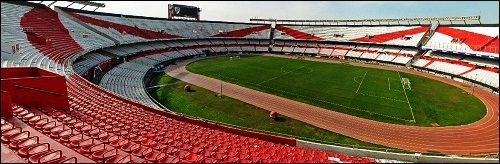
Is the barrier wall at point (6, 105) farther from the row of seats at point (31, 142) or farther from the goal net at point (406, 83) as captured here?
the goal net at point (406, 83)

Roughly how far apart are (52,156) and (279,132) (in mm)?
21551

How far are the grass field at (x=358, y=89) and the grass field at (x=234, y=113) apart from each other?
7.23 metres

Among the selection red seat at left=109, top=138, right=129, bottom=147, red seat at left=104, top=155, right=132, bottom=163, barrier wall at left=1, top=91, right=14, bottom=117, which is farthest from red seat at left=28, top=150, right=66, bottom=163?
barrier wall at left=1, top=91, right=14, bottom=117

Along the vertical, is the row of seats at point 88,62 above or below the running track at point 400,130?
above

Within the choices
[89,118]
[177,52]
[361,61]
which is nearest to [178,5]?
[177,52]

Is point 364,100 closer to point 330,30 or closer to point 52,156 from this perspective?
point 52,156

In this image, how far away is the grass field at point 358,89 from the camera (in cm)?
3741

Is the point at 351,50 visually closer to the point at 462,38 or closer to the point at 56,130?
the point at 462,38

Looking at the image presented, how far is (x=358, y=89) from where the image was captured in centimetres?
4866

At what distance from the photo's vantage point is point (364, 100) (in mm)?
42344

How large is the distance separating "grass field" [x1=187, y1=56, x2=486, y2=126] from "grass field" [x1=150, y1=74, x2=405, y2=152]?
723 cm

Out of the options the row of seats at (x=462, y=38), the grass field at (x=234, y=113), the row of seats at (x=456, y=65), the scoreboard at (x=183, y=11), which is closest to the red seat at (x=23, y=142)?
the grass field at (x=234, y=113)

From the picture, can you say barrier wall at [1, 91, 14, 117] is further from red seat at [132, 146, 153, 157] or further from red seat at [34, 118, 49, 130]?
red seat at [132, 146, 153, 157]

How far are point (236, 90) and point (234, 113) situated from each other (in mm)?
10628
